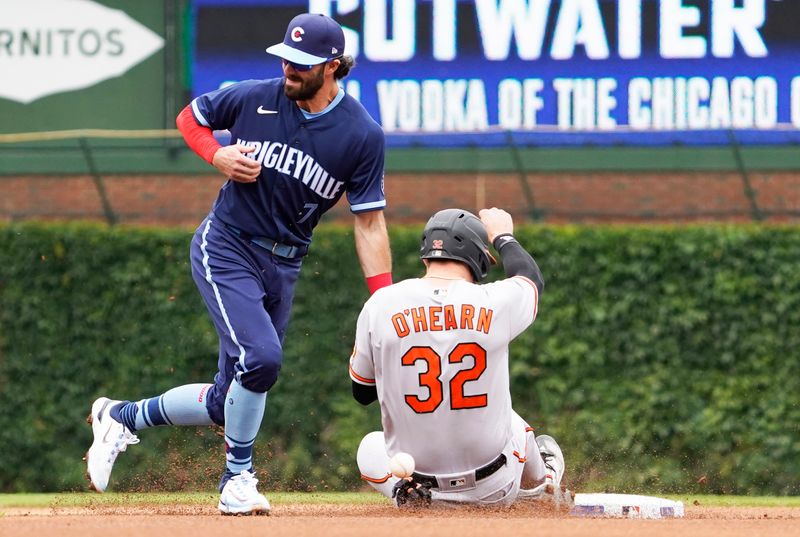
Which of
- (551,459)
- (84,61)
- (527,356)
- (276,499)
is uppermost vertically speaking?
(84,61)

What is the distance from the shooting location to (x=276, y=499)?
9133 mm

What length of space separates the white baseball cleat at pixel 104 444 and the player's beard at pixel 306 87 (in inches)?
73.8

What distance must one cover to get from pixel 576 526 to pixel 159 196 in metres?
8.69

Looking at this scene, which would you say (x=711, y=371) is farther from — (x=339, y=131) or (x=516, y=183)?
(x=339, y=131)

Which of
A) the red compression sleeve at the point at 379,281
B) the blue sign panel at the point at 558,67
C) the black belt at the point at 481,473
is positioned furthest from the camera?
the blue sign panel at the point at 558,67

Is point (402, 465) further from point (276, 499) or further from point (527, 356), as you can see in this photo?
point (527, 356)

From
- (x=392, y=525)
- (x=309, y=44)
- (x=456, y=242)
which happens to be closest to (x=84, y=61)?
(x=309, y=44)

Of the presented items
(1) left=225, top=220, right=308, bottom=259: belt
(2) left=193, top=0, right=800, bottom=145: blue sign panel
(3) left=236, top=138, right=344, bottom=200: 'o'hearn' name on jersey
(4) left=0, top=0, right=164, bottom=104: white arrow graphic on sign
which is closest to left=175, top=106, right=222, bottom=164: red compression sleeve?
(3) left=236, top=138, right=344, bottom=200: 'o'hearn' name on jersey

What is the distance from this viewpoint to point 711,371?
10.5 metres

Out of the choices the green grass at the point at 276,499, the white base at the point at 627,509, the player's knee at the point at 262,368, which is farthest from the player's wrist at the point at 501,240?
the green grass at the point at 276,499

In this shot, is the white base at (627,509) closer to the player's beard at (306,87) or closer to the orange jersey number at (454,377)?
the orange jersey number at (454,377)

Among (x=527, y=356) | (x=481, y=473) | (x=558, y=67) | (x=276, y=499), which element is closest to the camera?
(x=481, y=473)

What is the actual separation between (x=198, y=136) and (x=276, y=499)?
351 cm

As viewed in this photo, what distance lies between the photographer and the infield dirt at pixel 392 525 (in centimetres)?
496
